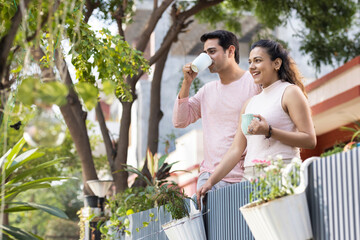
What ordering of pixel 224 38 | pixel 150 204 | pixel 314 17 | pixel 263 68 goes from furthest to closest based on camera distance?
pixel 314 17 → pixel 150 204 → pixel 224 38 → pixel 263 68

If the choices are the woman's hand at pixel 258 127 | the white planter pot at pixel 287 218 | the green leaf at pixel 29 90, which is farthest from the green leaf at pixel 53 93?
the woman's hand at pixel 258 127

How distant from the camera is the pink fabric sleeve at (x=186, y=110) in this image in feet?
14.2

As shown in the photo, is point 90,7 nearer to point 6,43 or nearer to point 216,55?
point 216,55

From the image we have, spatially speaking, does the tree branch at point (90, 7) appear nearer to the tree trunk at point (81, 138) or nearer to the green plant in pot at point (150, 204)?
the tree trunk at point (81, 138)

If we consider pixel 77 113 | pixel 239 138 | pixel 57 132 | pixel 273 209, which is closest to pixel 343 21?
pixel 77 113

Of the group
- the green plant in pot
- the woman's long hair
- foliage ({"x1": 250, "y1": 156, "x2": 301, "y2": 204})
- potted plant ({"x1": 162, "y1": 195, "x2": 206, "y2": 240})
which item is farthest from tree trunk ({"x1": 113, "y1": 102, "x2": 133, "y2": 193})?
foliage ({"x1": 250, "y1": 156, "x2": 301, "y2": 204})

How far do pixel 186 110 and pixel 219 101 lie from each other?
27 cm

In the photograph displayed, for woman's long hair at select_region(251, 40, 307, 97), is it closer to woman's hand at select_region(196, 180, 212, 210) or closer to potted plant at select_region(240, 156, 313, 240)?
woman's hand at select_region(196, 180, 212, 210)

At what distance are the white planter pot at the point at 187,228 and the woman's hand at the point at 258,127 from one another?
863 millimetres

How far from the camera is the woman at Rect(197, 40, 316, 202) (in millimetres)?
3082

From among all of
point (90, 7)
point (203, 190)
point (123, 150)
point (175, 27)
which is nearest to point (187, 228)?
point (203, 190)

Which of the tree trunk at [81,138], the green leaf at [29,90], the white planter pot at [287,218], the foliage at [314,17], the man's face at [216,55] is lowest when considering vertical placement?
the white planter pot at [287,218]

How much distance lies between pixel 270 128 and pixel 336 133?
9.33 m

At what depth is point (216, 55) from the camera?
426cm
